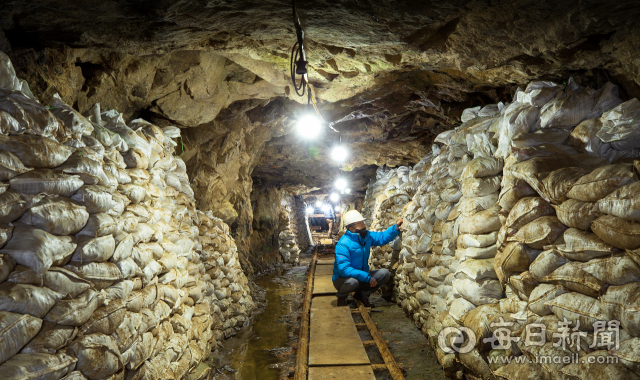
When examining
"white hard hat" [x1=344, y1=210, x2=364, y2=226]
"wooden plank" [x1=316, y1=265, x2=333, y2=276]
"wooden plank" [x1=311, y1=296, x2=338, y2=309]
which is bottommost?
"wooden plank" [x1=311, y1=296, x2=338, y2=309]

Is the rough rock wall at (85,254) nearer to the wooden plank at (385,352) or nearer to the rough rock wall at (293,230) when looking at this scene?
the wooden plank at (385,352)

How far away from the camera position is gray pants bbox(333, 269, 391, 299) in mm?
5949

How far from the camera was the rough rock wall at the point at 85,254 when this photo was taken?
68.5 inches

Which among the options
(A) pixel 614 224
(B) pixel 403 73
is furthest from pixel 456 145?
(A) pixel 614 224

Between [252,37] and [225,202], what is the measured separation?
4.87 meters

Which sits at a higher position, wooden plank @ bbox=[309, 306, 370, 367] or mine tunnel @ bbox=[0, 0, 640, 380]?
mine tunnel @ bbox=[0, 0, 640, 380]

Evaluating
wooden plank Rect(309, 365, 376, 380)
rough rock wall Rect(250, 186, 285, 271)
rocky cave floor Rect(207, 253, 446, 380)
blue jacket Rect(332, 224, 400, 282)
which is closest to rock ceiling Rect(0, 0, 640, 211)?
blue jacket Rect(332, 224, 400, 282)

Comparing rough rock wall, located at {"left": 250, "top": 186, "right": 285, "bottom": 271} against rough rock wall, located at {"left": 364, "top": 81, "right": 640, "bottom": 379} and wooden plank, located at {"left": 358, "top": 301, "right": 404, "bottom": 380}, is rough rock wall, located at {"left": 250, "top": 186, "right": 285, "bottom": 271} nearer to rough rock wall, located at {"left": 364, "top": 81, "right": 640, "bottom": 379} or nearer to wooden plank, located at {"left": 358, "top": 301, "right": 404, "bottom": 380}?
wooden plank, located at {"left": 358, "top": 301, "right": 404, "bottom": 380}

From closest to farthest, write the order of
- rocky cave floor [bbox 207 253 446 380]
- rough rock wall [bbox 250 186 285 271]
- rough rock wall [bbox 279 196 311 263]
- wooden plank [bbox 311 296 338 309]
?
rocky cave floor [bbox 207 253 446 380]
wooden plank [bbox 311 296 338 309]
rough rock wall [bbox 250 186 285 271]
rough rock wall [bbox 279 196 311 263]

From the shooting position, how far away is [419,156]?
8531mm

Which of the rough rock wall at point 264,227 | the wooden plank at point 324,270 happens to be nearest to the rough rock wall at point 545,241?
the wooden plank at point 324,270

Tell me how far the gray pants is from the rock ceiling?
2.90m

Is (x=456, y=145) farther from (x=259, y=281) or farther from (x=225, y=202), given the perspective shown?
(x=259, y=281)

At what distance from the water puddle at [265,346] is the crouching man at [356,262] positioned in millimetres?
1017
